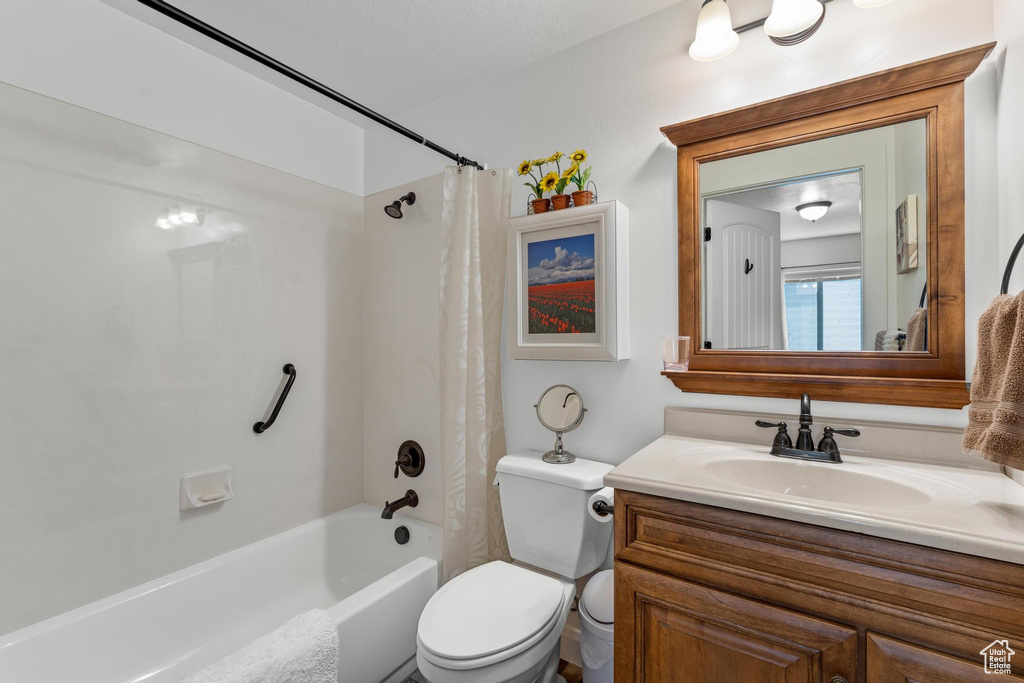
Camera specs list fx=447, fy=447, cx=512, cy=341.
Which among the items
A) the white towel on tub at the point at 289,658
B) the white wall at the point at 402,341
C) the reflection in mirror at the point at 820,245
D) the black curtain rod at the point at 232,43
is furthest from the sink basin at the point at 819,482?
the black curtain rod at the point at 232,43

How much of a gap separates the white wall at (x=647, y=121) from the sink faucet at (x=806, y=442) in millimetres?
114

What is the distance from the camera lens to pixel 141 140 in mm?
1640

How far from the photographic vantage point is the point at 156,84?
168 centimetres

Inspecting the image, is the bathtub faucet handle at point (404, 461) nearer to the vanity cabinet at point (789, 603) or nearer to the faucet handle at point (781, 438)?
the vanity cabinet at point (789, 603)

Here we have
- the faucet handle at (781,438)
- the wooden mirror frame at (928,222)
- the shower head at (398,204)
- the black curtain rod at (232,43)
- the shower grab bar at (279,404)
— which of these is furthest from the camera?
the shower head at (398,204)

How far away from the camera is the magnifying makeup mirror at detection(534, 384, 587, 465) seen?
1668 millimetres

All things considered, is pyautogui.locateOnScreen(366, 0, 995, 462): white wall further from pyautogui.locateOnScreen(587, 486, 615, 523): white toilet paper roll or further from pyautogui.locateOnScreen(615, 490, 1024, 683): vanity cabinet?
pyautogui.locateOnScreen(615, 490, 1024, 683): vanity cabinet

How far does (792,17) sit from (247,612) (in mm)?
2797

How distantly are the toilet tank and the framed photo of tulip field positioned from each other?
0.41 meters

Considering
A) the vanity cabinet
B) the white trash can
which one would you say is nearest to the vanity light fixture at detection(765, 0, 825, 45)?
the vanity cabinet

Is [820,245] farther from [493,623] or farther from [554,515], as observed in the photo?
[493,623]

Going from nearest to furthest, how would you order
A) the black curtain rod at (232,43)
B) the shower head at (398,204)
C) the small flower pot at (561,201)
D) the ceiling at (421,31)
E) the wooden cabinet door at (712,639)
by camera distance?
the wooden cabinet door at (712,639)
the black curtain rod at (232,43)
the ceiling at (421,31)
the small flower pot at (561,201)
the shower head at (398,204)

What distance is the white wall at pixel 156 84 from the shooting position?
4.67 ft

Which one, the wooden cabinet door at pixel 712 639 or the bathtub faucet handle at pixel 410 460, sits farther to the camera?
the bathtub faucet handle at pixel 410 460
